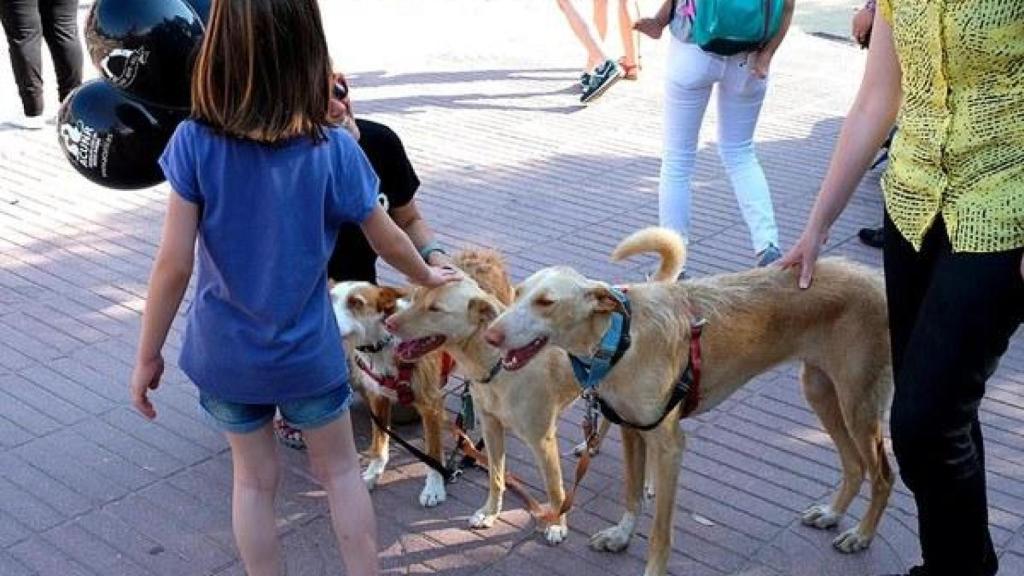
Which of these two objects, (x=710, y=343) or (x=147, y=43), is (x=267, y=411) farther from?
(x=147, y=43)

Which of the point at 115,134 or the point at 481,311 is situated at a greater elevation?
the point at 115,134

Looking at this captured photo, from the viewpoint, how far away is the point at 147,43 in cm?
367

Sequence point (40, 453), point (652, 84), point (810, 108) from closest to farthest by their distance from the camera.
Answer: point (40, 453)
point (810, 108)
point (652, 84)

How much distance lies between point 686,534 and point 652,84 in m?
7.61

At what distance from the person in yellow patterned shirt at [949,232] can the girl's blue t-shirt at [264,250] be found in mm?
1370

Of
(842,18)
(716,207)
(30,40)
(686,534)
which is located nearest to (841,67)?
(842,18)

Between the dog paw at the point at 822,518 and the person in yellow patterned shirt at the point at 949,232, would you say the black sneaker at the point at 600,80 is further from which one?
the person in yellow patterned shirt at the point at 949,232

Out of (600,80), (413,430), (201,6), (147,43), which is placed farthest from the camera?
(600,80)

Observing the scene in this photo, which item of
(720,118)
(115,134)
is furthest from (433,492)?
(720,118)

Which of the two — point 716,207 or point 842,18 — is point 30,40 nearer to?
point 716,207

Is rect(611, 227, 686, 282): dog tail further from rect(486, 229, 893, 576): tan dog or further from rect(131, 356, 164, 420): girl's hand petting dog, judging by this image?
rect(131, 356, 164, 420): girl's hand petting dog

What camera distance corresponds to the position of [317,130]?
264 cm

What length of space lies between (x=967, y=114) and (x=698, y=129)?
3335mm

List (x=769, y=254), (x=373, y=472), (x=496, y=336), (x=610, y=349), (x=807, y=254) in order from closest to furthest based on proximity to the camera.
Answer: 1. (x=496, y=336)
2. (x=610, y=349)
3. (x=807, y=254)
4. (x=373, y=472)
5. (x=769, y=254)
